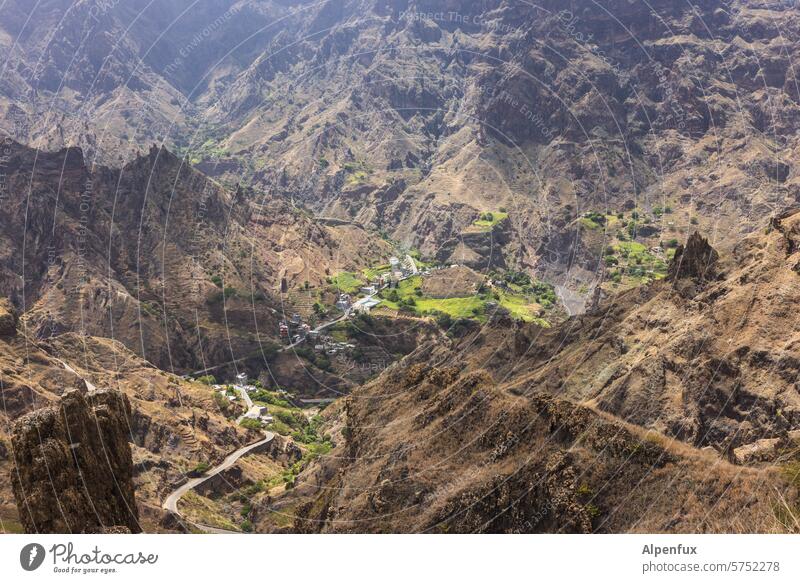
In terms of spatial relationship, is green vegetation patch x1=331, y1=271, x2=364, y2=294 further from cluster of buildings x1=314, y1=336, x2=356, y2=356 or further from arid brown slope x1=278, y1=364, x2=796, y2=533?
arid brown slope x1=278, y1=364, x2=796, y2=533

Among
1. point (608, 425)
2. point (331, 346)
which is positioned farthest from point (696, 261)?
point (331, 346)

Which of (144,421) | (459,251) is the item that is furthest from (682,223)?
(144,421)

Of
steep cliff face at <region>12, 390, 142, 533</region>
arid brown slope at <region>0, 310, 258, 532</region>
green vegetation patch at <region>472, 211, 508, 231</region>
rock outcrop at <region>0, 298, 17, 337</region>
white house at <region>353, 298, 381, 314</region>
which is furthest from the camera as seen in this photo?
green vegetation patch at <region>472, 211, 508, 231</region>

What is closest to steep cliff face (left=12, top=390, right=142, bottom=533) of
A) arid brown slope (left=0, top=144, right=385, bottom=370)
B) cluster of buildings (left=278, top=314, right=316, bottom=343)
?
arid brown slope (left=0, top=144, right=385, bottom=370)

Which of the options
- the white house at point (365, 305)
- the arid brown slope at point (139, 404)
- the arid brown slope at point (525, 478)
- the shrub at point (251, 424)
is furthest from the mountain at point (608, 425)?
the white house at point (365, 305)

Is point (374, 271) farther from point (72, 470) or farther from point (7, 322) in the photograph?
point (72, 470)

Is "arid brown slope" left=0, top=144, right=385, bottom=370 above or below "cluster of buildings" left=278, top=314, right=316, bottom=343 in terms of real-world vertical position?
above

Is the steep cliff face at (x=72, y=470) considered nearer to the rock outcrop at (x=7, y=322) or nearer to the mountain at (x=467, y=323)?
the mountain at (x=467, y=323)

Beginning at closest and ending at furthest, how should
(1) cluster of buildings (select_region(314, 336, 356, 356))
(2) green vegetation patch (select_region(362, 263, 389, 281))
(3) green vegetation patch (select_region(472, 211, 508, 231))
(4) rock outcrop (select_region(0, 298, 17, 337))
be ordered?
(4) rock outcrop (select_region(0, 298, 17, 337))
(1) cluster of buildings (select_region(314, 336, 356, 356))
(2) green vegetation patch (select_region(362, 263, 389, 281))
(3) green vegetation patch (select_region(472, 211, 508, 231))
